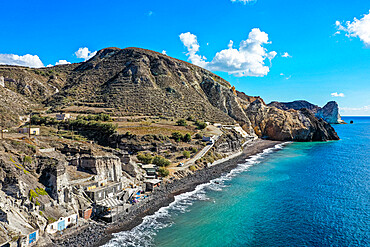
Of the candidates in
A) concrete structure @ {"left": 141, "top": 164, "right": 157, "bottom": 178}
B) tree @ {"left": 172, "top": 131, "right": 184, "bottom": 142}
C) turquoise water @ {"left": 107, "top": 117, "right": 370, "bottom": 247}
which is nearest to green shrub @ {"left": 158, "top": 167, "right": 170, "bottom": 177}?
concrete structure @ {"left": 141, "top": 164, "right": 157, "bottom": 178}

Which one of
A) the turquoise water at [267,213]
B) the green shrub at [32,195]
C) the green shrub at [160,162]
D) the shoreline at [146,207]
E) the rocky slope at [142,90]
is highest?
the rocky slope at [142,90]

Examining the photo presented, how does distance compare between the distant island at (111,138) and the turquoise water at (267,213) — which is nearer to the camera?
the distant island at (111,138)

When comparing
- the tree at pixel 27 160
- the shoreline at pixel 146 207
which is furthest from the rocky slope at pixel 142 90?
the tree at pixel 27 160

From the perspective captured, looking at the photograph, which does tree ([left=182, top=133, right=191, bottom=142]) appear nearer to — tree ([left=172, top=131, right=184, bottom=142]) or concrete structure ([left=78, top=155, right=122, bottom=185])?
tree ([left=172, top=131, right=184, bottom=142])

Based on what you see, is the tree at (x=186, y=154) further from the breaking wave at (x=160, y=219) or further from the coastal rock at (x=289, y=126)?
the coastal rock at (x=289, y=126)

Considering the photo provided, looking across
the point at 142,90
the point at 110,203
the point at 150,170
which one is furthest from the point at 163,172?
the point at 142,90

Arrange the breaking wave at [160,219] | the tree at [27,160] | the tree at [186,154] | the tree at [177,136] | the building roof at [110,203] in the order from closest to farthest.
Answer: the breaking wave at [160,219] < the tree at [27,160] < the building roof at [110,203] < the tree at [186,154] < the tree at [177,136]

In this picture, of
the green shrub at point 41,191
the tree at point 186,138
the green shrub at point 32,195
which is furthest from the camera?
the tree at point 186,138

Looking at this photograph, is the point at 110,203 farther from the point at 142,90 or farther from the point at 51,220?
the point at 142,90
